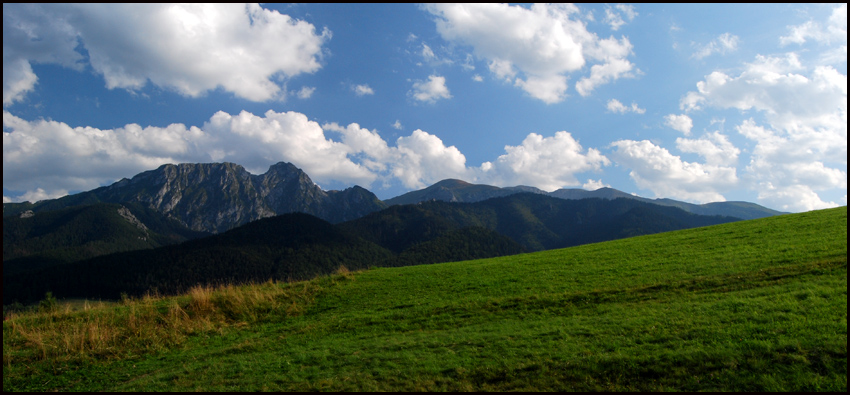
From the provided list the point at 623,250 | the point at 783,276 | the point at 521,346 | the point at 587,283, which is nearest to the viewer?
the point at 521,346

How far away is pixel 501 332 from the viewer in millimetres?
14469

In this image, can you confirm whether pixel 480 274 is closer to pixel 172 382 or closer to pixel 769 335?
pixel 769 335

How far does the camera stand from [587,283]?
66.4 ft

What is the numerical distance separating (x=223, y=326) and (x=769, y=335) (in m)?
20.4

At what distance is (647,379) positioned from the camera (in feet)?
32.5

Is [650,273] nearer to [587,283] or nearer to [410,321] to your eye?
[587,283]

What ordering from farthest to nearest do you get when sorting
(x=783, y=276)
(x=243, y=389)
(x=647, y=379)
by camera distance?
1. (x=783, y=276)
2. (x=243, y=389)
3. (x=647, y=379)

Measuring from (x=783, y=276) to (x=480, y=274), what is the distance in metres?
14.4

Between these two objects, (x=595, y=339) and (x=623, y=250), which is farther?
(x=623, y=250)

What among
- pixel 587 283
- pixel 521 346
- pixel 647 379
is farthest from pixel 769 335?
pixel 587 283

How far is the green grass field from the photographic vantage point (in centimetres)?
1032

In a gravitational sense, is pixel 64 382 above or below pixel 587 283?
below

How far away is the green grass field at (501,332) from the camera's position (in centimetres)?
1032

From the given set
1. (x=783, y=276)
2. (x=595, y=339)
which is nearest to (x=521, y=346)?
(x=595, y=339)
